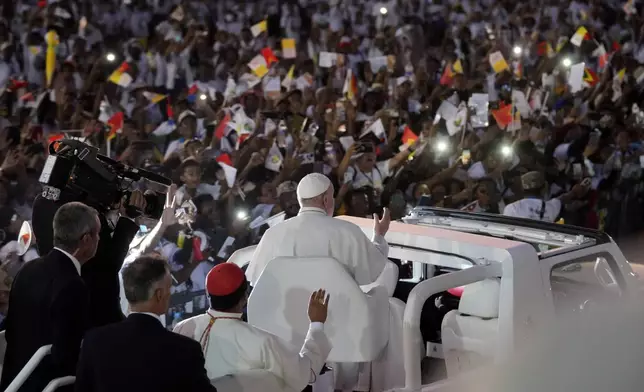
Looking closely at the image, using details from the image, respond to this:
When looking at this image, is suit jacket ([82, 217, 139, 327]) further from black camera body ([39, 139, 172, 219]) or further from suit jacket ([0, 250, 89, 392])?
suit jacket ([0, 250, 89, 392])

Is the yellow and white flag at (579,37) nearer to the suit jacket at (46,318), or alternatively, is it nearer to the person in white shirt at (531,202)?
the person in white shirt at (531,202)

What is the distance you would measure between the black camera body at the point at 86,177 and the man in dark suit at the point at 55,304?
0.73 m

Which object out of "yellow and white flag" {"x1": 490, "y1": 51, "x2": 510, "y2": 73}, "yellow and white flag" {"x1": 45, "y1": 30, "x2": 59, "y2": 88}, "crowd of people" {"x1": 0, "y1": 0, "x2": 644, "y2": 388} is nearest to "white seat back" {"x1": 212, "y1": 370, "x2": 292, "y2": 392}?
"crowd of people" {"x1": 0, "y1": 0, "x2": 644, "y2": 388}

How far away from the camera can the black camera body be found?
5.66 m

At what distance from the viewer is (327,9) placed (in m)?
20.6

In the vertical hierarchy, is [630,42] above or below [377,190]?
above

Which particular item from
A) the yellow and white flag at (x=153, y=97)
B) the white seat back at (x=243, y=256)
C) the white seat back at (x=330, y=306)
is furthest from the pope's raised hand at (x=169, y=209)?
the yellow and white flag at (x=153, y=97)

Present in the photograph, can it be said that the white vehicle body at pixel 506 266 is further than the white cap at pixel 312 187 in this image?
No

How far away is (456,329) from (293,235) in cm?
112

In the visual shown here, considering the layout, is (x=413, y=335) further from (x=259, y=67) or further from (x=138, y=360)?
(x=259, y=67)

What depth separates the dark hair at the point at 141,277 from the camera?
14.2ft

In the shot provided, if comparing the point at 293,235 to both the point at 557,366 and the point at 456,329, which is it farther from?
the point at 557,366

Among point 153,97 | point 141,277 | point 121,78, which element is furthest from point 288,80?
point 141,277

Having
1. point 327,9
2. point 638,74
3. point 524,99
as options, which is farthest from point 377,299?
point 327,9
